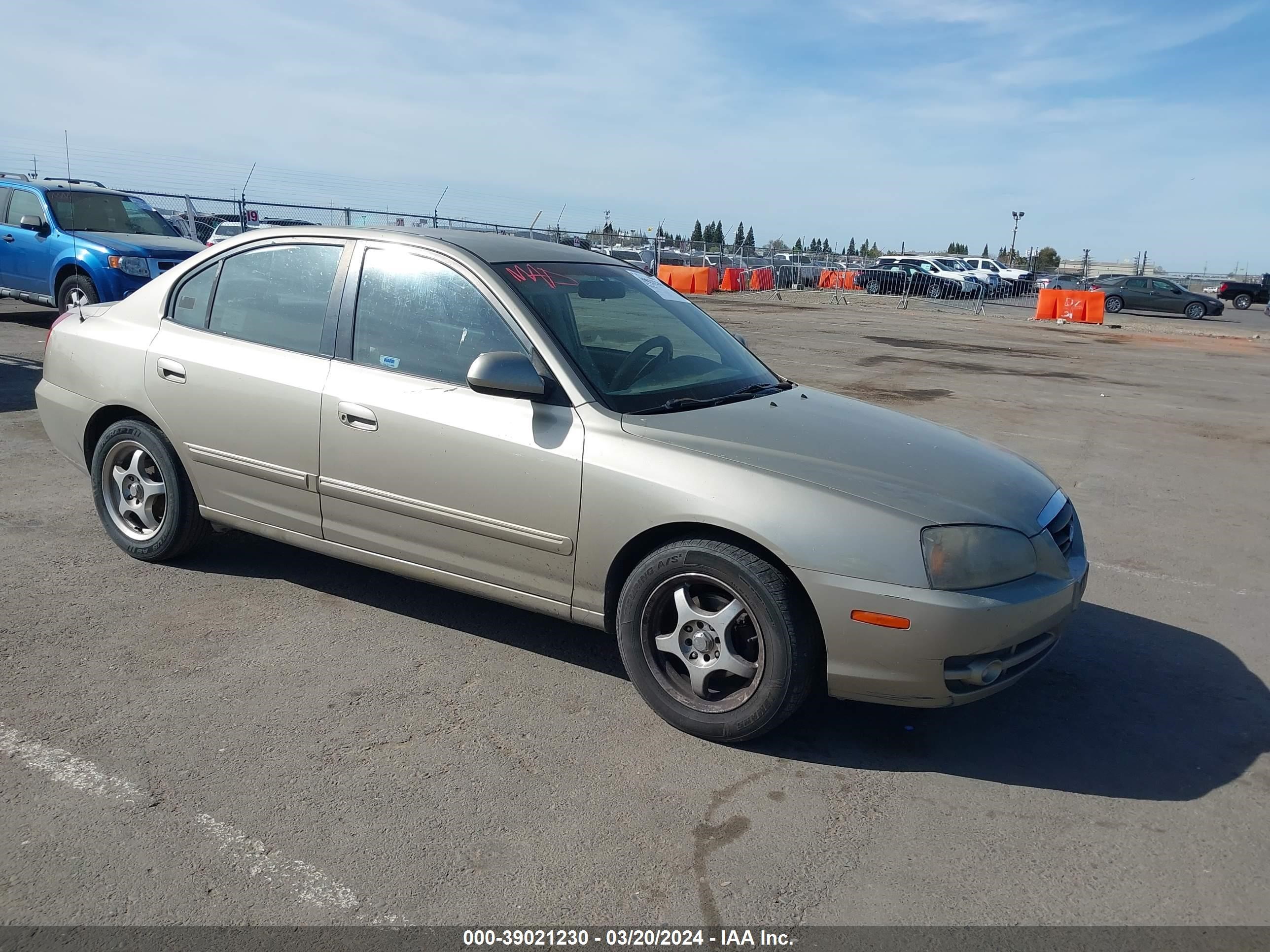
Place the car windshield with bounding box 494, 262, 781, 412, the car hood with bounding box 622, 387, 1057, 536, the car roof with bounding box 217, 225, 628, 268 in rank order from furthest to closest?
the car roof with bounding box 217, 225, 628, 268, the car windshield with bounding box 494, 262, 781, 412, the car hood with bounding box 622, 387, 1057, 536

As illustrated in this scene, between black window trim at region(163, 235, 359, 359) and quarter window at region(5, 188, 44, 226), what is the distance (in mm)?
9132

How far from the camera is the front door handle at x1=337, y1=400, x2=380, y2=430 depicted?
4.10 metres

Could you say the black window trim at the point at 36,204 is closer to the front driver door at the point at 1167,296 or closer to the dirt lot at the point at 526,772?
the dirt lot at the point at 526,772

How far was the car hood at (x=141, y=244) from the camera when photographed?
11.8 metres

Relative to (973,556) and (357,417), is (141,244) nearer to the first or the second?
(357,417)

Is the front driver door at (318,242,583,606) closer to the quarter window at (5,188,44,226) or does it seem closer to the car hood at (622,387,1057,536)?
the car hood at (622,387,1057,536)

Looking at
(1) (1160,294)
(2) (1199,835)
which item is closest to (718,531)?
(2) (1199,835)

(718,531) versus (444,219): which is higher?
(444,219)

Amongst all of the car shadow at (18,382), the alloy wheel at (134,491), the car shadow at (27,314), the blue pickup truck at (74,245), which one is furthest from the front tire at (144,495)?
the car shadow at (27,314)

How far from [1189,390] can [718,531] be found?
12.7 meters

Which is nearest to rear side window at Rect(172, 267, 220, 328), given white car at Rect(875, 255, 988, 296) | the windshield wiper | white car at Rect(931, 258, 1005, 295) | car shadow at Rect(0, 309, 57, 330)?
the windshield wiper

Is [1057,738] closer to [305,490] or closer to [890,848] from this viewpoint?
[890,848]

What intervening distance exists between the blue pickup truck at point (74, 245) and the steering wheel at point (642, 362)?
9.13m

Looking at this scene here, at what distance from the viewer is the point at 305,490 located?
433 centimetres
